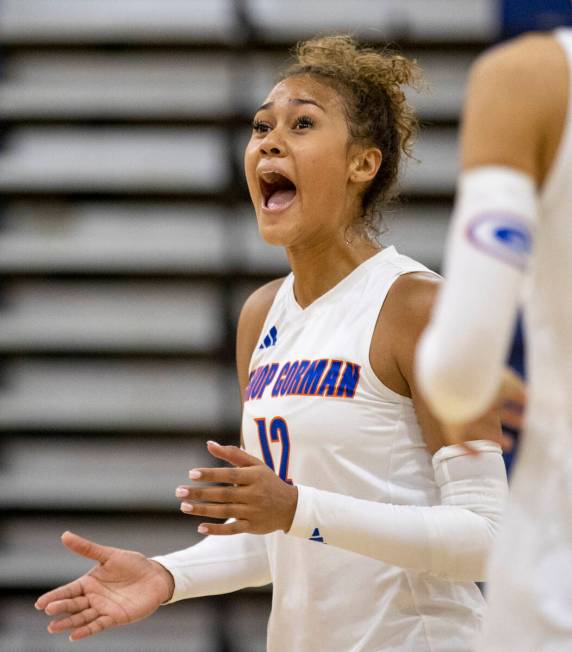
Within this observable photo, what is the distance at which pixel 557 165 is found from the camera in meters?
0.89

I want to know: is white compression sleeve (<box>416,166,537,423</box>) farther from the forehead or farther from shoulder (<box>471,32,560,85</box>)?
the forehead

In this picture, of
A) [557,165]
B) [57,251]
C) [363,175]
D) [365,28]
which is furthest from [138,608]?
[365,28]

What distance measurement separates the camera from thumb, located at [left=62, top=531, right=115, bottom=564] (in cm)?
157

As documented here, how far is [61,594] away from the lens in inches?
63.0

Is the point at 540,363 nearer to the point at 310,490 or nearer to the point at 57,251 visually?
the point at 310,490

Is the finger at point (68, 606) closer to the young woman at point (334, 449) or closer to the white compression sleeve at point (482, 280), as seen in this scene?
the young woman at point (334, 449)

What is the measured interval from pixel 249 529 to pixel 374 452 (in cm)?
33

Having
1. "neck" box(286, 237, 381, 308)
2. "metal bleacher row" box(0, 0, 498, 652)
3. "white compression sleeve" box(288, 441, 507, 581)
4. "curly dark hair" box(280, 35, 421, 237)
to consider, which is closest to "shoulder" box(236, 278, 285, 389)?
"neck" box(286, 237, 381, 308)

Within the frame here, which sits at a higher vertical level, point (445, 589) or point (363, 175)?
point (363, 175)

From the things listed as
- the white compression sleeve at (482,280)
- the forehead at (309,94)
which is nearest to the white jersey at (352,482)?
the forehead at (309,94)

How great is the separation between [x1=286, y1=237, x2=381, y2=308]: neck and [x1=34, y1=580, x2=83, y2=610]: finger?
62cm

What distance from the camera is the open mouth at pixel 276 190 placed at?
1.82 metres

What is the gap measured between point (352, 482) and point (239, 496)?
0.32 m

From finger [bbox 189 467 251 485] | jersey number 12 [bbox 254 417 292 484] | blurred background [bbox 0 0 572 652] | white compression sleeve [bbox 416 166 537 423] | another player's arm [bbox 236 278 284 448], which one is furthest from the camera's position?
blurred background [bbox 0 0 572 652]
